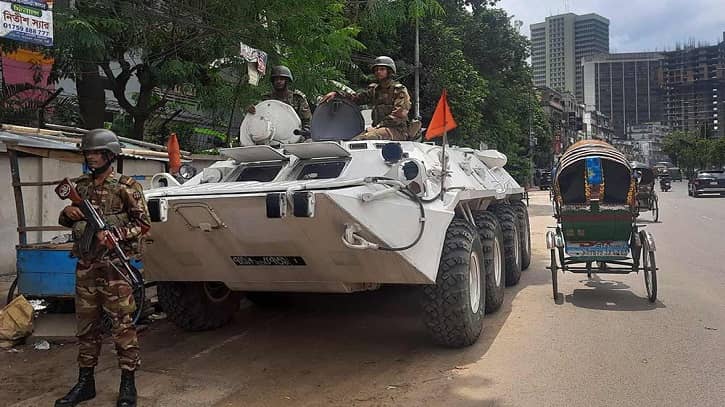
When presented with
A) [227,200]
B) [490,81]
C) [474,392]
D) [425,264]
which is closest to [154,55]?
[227,200]

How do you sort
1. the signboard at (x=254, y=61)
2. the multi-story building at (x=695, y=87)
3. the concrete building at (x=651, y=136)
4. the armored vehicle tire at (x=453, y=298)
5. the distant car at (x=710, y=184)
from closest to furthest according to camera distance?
the armored vehicle tire at (x=453, y=298)
the signboard at (x=254, y=61)
the distant car at (x=710, y=184)
the multi-story building at (x=695, y=87)
the concrete building at (x=651, y=136)

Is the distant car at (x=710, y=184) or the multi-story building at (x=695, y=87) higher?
the multi-story building at (x=695, y=87)

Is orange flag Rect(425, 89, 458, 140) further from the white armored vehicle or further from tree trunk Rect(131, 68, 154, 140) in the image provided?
tree trunk Rect(131, 68, 154, 140)

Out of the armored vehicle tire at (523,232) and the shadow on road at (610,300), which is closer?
the shadow on road at (610,300)

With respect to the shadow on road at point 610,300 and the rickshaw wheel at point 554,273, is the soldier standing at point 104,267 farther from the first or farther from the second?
the shadow on road at point 610,300

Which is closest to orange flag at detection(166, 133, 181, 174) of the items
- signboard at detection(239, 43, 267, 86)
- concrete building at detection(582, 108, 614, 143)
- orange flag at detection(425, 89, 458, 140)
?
signboard at detection(239, 43, 267, 86)

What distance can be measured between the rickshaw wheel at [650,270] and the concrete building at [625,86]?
9649cm

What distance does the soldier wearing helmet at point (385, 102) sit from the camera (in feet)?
20.4

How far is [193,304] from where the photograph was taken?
609 cm

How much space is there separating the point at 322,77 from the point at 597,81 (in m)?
96.9

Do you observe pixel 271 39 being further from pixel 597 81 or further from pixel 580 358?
pixel 597 81

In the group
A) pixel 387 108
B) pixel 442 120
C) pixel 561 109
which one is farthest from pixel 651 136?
pixel 442 120

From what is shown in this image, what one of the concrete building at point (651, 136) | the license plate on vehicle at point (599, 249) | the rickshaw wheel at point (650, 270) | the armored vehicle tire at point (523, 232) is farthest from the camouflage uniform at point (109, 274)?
the concrete building at point (651, 136)

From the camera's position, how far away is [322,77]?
380 inches
